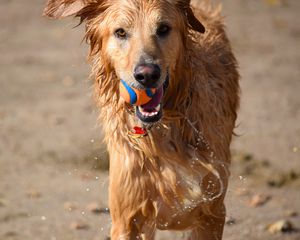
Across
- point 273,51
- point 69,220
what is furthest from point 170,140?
point 273,51

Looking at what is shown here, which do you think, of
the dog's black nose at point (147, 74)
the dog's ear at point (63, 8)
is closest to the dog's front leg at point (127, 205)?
the dog's black nose at point (147, 74)

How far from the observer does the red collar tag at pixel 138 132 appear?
5.80 meters

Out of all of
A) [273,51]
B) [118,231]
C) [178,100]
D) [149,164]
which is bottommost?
[273,51]

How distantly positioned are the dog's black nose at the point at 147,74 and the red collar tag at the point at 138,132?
0.50 meters

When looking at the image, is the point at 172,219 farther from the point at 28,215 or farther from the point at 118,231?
the point at 28,215

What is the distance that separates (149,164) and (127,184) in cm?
21

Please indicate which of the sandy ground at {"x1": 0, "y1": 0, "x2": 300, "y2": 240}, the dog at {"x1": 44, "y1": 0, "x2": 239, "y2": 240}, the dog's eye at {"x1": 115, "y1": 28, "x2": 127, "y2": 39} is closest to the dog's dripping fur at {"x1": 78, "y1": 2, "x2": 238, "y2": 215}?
the dog at {"x1": 44, "y1": 0, "x2": 239, "y2": 240}

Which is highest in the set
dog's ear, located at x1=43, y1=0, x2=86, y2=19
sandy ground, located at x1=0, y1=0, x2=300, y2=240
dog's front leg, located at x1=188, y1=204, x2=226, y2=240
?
dog's ear, located at x1=43, y1=0, x2=86, y2=19

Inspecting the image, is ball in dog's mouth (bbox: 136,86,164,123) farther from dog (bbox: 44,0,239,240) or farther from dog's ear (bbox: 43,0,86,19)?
dog's ear (bbox: 43,0,86,19)

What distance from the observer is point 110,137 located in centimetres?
604

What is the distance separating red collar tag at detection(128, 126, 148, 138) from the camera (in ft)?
→ 19.0

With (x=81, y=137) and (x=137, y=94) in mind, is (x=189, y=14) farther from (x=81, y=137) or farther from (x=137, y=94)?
(x=81, y=137)

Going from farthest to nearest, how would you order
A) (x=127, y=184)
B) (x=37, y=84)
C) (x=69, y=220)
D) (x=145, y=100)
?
1. (x=37, y=84)
2. (x=69, y=220)
3. (x=127, y=184)
4. (x=145, y=100)

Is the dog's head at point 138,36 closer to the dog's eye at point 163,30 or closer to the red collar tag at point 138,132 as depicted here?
the dog's eye at point 163,30
